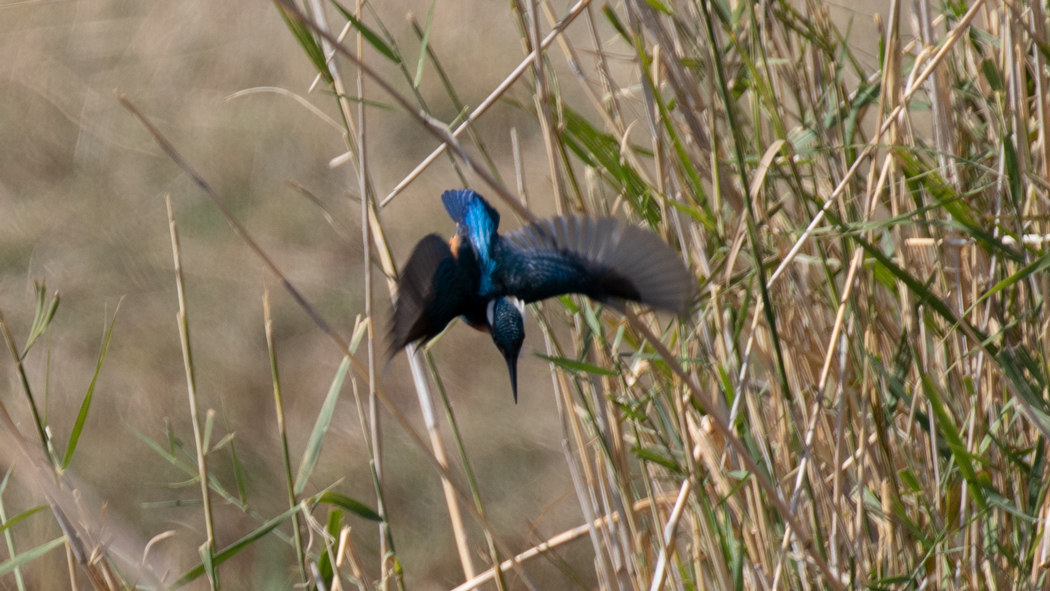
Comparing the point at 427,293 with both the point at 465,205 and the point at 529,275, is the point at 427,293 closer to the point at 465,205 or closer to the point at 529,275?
the point at 529,275

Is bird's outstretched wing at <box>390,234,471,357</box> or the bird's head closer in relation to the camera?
bird's outstretched wing at <box>390,234,471,357</box>

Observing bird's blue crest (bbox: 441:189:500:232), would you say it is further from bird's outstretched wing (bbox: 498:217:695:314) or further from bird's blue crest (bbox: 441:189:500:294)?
bird's outstretched wing (bbox: 498:217:695:314)

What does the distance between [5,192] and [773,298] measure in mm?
2088

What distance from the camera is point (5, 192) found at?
240 centimetres

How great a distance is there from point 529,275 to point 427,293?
0.29 ft

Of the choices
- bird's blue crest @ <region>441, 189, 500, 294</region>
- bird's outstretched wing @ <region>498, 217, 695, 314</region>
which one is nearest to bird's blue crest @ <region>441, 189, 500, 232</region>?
bird's blue crest @ <region>441, 189, 500, 294</region>

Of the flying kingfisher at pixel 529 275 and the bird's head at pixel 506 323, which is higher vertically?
the flying kingfisher at pixel 529 275

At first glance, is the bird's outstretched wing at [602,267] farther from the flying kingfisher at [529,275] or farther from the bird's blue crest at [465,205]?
the bird's blue crest at [465,205]

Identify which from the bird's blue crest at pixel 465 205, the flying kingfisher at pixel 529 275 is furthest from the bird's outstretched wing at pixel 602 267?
the bird's blue crest at pixel 465 205

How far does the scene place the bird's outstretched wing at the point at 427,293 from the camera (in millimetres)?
675

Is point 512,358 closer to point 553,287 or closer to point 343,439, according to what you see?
point 553,287

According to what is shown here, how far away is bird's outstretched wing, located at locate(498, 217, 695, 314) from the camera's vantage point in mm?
710

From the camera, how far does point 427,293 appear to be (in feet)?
2.34

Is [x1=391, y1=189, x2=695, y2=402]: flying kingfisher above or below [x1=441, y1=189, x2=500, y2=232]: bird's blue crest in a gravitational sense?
below
